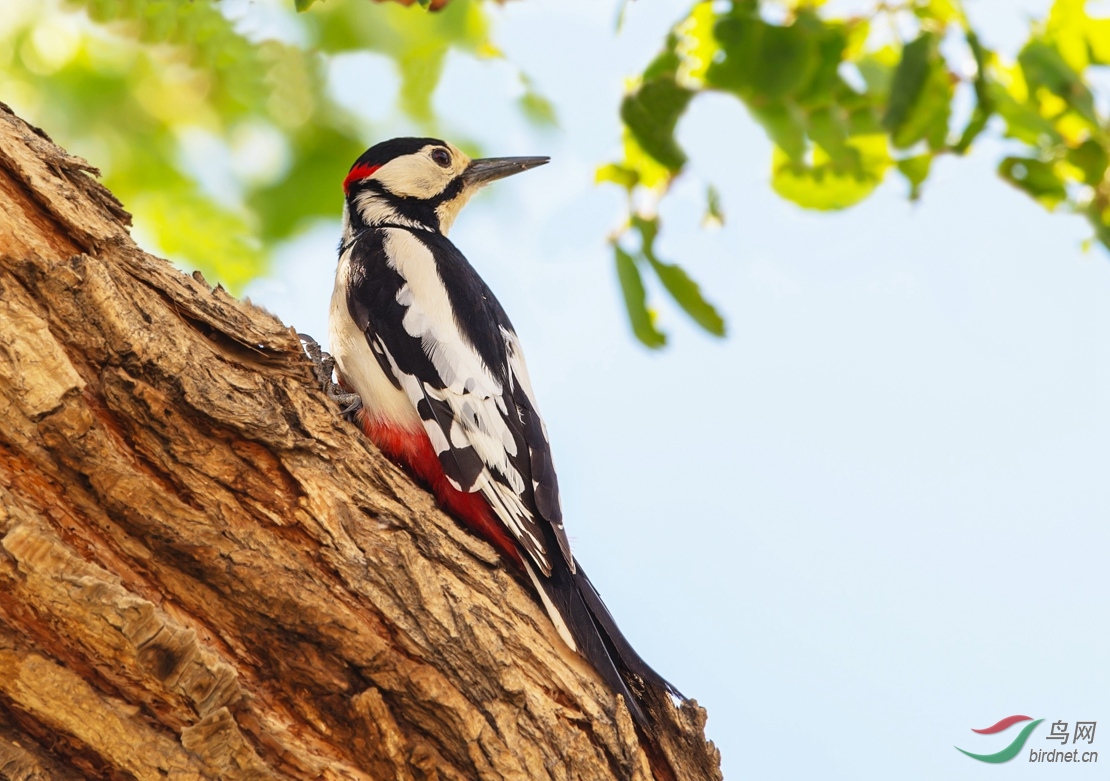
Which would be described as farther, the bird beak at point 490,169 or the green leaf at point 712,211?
the bird beak at point 490,169

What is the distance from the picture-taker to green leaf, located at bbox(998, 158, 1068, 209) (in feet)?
10.0

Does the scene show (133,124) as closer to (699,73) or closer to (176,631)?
(699,73)

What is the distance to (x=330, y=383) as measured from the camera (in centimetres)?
322

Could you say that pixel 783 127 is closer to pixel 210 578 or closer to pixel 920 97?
pixel 920 97

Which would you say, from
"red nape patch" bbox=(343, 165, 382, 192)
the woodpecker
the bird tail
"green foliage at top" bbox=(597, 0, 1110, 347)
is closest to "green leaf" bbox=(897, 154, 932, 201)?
"green foliage at top" bbox=(597, 0, 1110, 347)

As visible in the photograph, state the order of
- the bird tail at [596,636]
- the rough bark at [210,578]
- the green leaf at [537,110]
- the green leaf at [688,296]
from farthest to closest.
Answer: the green leaf at [537,110] < the green leaf at [688,296] < the bird tail at [596,636] < the rough bark at [210,578]

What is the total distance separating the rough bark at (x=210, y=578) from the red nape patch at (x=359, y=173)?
70.9 inches

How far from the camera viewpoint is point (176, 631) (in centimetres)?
200

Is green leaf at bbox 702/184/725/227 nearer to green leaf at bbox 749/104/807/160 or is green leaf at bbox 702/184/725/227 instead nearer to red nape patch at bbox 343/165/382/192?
green leaf at bbox 749/104/807/160

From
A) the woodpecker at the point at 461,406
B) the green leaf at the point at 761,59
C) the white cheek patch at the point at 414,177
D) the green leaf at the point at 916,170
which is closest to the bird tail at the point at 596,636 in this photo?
the woodpecker at the point at 461,406

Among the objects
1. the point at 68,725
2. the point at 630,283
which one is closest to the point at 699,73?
the point at 630,283

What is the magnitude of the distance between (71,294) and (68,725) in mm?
842

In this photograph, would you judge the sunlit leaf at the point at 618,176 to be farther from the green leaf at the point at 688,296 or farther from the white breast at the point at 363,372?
the white breast at the point at 363,372

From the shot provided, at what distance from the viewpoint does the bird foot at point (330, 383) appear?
3.06m
